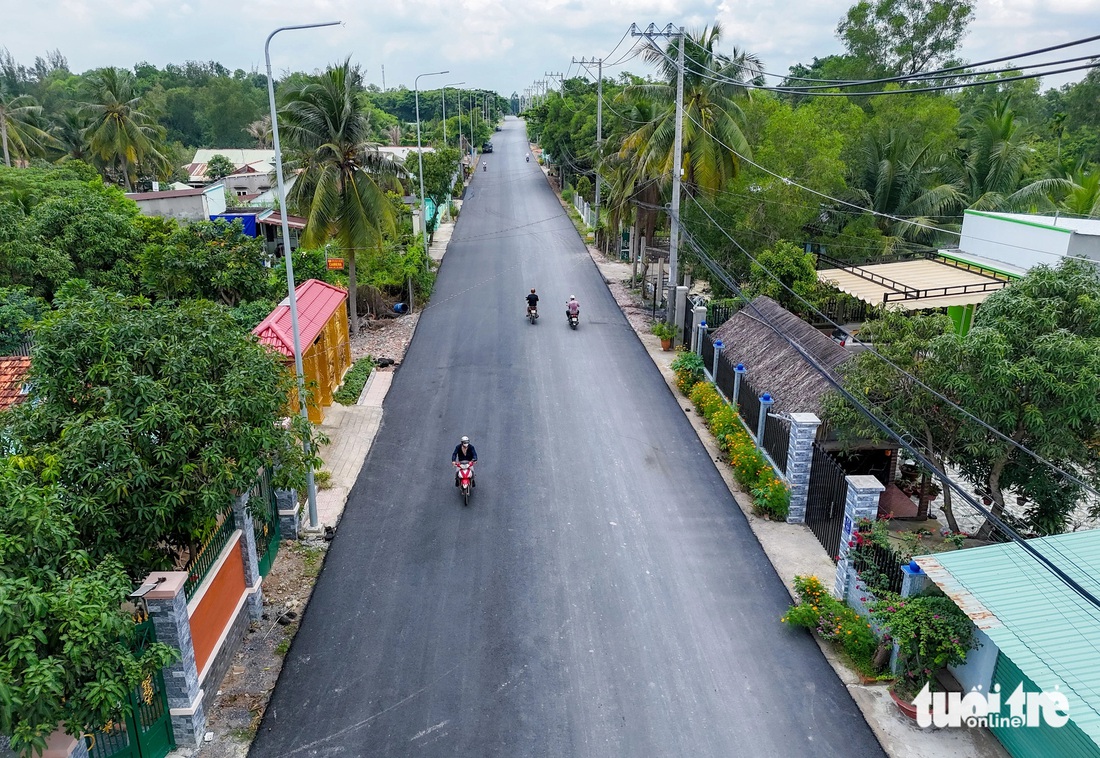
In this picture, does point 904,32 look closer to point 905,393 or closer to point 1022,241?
point 1022,241

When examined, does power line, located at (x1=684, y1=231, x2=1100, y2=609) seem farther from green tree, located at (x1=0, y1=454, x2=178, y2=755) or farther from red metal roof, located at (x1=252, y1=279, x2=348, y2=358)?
red metal roof, located at (x1=252, y1=279, x2=348, y2=358)

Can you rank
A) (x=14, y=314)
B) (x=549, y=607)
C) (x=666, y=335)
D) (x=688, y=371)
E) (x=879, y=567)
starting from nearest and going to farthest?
(x=879, y=567) → (x=549, y=607) → (x=14, y=314) → (x=688, y=371) → (x=666, y=335)

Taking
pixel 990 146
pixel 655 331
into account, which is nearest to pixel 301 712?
pixel 655 331

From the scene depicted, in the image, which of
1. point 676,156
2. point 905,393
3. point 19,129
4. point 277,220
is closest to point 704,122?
point 676,156

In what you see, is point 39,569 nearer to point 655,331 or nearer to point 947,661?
point 947,661

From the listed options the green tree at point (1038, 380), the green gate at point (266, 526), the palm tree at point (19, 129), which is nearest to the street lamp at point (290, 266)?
the green gate at point (266, 526)

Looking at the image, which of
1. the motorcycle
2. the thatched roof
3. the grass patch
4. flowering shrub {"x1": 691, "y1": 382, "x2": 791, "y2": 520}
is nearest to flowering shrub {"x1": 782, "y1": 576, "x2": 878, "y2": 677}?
flowering shrub {"x1": 691, "y1": 382, "x2": 791, "y2": 520}

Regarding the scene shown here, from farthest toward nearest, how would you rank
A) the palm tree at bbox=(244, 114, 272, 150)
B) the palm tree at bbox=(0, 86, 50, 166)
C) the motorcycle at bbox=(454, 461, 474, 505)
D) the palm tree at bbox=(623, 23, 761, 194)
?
1. the palm tree at bbox=(244, 114, 272, 150)
2. the palm tree at bbox=(0, 86, 50, 166)
3. the palm tree at bbox=(623, 23, 761, 194)
4. the motorcycle at bbox=(454, 461, 474, 505)
